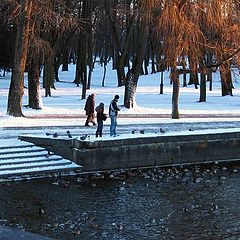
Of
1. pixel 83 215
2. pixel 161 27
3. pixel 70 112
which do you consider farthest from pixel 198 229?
pixel 70 112

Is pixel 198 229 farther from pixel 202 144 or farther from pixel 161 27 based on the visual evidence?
pixel 161 27

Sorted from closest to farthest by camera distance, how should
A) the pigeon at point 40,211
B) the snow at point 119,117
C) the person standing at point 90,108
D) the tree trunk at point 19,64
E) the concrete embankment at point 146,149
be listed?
1. the pigeon at point 40,211
2. the concrete embankment at point 146,149
3. the snow at point 119,117
4. the person standing at point 90,108
5. the tree trunk at point 19,64

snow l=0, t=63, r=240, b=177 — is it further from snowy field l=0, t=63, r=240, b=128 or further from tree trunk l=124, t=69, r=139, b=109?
tree trunk l=124, t=69, r=139, b=109

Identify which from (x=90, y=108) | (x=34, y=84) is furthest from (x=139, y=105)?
(x=90, y=108)

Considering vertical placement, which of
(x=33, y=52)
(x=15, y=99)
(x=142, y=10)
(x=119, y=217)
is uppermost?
(x=142, y=10)

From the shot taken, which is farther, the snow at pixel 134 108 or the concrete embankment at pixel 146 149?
the snow at pixel 134 108

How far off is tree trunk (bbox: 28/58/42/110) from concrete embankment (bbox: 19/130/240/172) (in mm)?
10676

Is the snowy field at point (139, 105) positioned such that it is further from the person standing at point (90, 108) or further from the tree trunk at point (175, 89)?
the person standing at point (90, 108)

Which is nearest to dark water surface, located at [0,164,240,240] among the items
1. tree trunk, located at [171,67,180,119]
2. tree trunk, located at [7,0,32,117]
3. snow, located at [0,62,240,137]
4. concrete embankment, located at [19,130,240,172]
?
concrete embankment, located at [19,130,240,172]

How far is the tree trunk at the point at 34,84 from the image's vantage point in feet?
98.0

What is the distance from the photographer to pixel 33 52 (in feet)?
88.9

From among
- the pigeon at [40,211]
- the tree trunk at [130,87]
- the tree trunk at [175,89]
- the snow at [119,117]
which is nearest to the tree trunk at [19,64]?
the snow at [119,117]

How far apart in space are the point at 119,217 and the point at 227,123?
15.8 metres

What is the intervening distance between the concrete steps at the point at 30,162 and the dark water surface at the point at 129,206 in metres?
0.72
